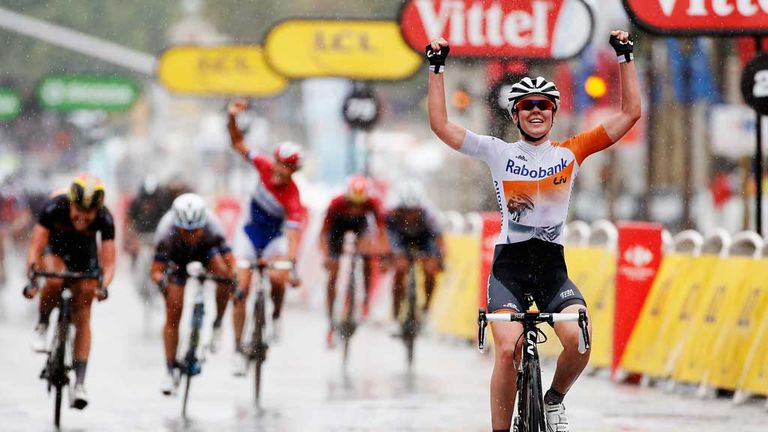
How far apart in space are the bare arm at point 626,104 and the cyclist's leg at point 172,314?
197 inches

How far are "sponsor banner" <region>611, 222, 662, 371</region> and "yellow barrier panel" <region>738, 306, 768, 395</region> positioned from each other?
6.24 ft

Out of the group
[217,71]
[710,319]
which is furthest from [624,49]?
[217,71]

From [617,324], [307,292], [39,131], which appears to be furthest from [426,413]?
[39,131]

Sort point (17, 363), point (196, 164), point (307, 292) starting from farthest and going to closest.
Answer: point (196, 164) → point (307, 292) → point (17, 363)

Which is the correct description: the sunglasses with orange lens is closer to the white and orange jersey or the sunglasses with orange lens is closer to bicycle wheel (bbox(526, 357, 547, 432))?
the white and orange jersey

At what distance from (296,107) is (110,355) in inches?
2049

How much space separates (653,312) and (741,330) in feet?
4.69

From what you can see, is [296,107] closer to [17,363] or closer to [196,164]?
[196,164]

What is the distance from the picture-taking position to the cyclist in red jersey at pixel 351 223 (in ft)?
57.6

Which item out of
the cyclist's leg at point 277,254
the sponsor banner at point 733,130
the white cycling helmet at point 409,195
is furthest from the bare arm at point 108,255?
the sponsor banner at point 733,130

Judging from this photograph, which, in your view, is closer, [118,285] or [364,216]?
[364,216]

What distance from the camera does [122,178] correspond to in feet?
180

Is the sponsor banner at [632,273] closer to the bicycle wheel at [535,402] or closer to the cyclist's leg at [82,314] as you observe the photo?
the cyclist's leg at [82,314]

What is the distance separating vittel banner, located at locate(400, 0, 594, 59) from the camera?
54.5 feet
